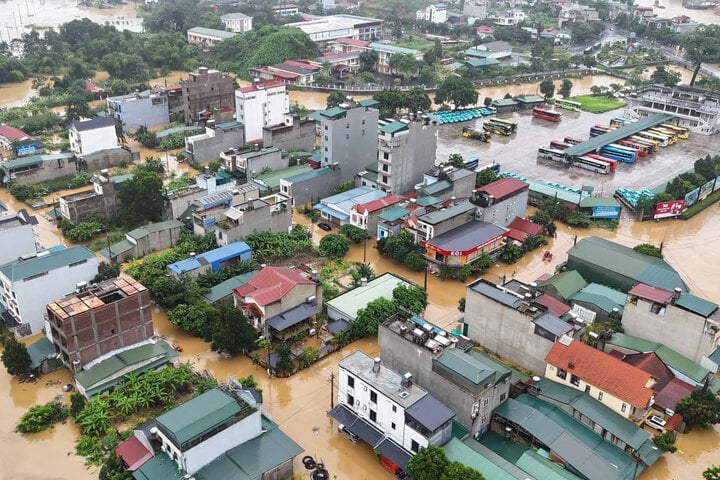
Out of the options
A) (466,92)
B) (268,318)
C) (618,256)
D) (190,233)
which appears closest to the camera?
(268,318)


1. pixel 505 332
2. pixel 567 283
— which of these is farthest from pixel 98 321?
pixel 567 283

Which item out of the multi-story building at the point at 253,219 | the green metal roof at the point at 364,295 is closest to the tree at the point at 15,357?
the multi-story building at the point at 253,219

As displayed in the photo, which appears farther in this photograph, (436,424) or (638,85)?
(638,85)

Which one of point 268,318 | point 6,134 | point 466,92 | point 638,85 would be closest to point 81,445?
point 268,318

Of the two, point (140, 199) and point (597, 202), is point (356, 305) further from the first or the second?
point (597, 202)

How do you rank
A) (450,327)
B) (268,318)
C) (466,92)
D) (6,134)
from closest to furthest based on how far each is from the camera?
(268,318), (450,327), (6,134), (466,92)

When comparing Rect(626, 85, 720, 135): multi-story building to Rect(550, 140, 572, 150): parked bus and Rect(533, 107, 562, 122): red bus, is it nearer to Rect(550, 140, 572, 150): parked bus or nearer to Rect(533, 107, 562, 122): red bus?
Rect(533, 107, 562, 122): red bus

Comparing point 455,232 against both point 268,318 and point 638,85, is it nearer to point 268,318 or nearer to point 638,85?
point 268,318

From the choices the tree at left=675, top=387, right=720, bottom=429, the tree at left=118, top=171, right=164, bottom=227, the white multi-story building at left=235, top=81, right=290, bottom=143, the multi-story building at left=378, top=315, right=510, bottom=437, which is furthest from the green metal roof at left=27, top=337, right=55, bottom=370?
the white multi-story building at left=235, top=81, right=290, bottom=143
